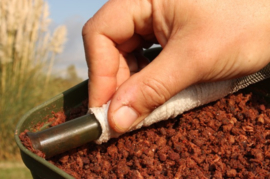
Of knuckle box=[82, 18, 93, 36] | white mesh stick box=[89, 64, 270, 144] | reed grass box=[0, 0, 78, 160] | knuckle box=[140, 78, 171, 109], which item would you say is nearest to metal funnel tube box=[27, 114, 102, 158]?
white mesh stick box=[89, 64, 270, 144]

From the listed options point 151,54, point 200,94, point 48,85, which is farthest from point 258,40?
point 48,85

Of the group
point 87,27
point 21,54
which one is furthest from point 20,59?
point 87,27

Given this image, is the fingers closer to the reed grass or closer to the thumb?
the thumb

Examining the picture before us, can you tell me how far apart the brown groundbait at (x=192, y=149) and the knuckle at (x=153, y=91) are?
126 mm

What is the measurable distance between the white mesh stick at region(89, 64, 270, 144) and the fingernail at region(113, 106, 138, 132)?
4cm

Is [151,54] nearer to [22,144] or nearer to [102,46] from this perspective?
[102,46]

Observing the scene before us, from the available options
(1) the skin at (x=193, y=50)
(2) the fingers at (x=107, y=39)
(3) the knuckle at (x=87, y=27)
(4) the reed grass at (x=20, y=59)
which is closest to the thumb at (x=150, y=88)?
(1) the skin at (x=193, y=50)

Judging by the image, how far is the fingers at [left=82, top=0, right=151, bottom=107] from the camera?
990 mm

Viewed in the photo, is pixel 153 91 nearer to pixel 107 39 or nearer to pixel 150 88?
pixel 150 88

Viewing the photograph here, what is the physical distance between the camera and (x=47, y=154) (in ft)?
2.81

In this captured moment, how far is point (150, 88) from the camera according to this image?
2.78ft

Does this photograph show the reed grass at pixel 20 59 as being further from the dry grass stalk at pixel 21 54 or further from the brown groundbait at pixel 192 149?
the brown groundbait at pixel 192 149

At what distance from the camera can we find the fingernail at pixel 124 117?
86cm

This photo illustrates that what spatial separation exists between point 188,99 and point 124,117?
A: 224 mm
